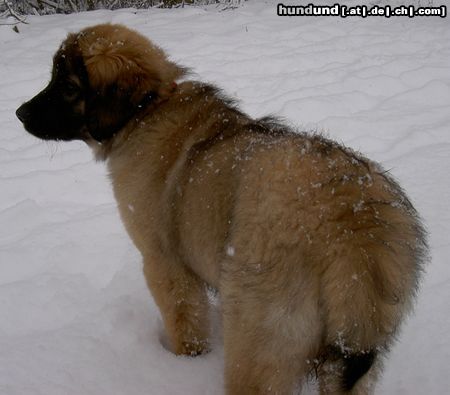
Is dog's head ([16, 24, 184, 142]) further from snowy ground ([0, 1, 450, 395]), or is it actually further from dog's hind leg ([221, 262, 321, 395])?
dog's hind leg ([221, 262, 321, 395])

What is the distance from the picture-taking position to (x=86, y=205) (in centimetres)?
436

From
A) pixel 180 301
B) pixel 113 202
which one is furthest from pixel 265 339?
pixel 113 202

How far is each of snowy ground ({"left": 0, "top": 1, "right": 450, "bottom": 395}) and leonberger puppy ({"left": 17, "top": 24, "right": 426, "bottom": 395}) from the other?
500 millimetres

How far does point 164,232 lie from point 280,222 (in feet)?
3.10

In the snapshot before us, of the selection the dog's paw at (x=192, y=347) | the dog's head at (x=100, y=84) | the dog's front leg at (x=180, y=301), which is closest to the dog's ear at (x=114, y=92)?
the dog's head at (x=100, y=84)

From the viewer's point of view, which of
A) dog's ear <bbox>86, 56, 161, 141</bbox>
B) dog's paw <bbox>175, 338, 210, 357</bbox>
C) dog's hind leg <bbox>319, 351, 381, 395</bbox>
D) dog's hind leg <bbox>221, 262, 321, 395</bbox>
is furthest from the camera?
dog's paw <bbox>175, 338, 210, 357</bbox>

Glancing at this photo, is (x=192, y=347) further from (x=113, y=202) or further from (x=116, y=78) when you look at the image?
(x=113, y=202)

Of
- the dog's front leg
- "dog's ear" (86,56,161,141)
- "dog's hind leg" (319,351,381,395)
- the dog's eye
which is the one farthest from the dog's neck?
"dog's hind leg" (319,351,381,395)

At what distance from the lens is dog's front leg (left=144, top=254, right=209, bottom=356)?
2.72m

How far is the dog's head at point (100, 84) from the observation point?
2639mm

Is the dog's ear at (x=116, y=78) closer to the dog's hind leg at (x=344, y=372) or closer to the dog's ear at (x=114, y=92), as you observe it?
the dog's ear at (x=114, y=92)

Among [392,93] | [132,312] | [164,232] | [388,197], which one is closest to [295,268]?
[388,197]

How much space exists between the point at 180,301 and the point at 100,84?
132 centimetres

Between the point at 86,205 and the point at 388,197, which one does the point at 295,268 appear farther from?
the point at 86,205
